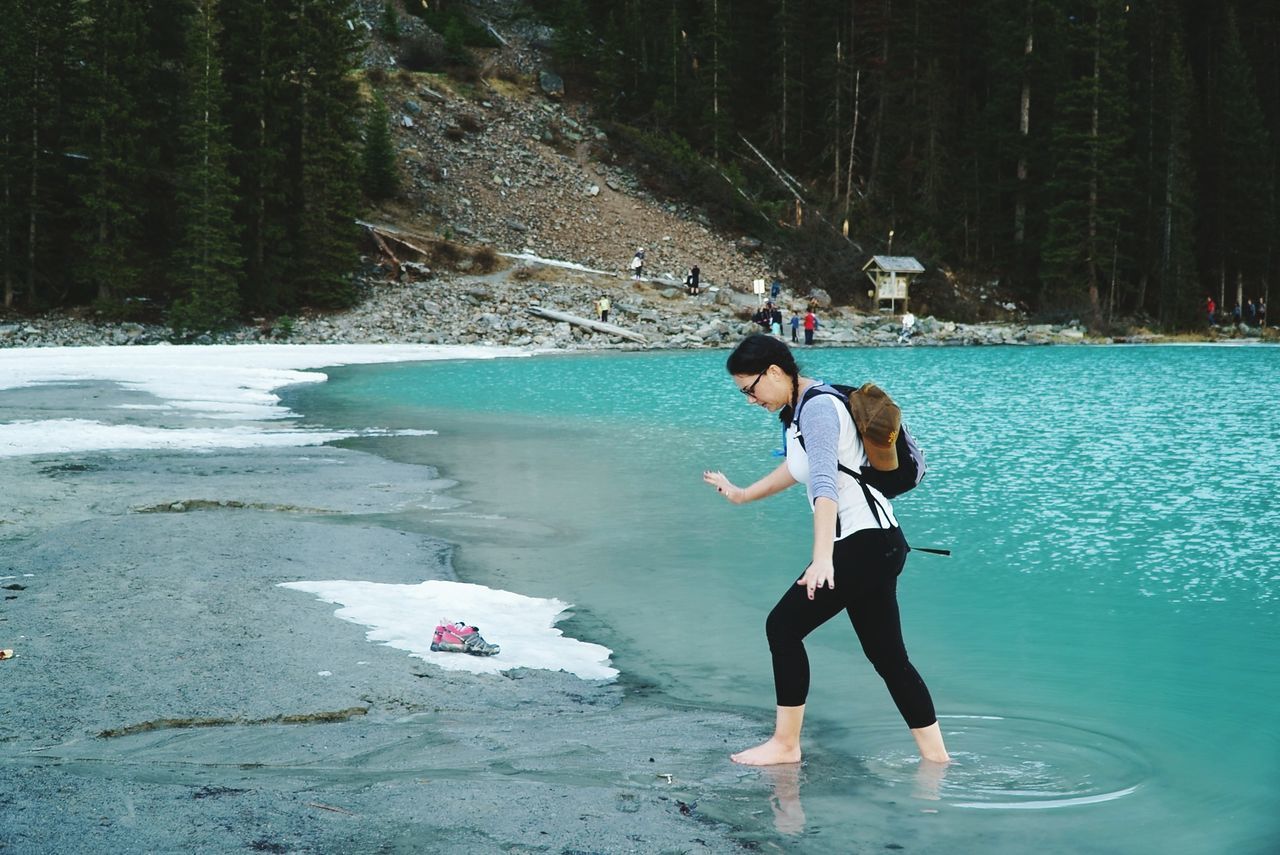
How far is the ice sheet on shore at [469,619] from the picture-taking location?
6.48m

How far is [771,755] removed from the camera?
192 inches

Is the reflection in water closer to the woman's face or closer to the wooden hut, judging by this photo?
the woman's face

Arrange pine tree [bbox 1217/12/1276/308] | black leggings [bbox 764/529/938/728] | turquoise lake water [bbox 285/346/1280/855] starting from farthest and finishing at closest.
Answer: pine tree [bbox 1217/12/1276/308], turquoise lake water [bbox 285/346/1280/855], black leggings [bbox 764/529/938/728]

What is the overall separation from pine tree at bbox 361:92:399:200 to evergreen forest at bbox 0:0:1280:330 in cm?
16

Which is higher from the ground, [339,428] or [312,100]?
[312,100]

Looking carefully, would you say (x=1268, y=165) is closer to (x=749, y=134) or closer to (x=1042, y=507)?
(x=749, y=134)

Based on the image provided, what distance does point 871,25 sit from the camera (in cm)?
7550

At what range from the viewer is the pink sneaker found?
21.2 ft

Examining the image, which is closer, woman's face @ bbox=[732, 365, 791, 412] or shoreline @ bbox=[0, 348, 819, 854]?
shoreline @ bbox=[0, 348, 819, 854]

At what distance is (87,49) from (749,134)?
47.5 metres

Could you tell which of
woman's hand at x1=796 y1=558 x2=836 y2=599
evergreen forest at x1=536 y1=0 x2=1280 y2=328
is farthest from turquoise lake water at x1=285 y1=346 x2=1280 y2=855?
evergreen forest at x1=536 y1=0 x2=1280 y2=328

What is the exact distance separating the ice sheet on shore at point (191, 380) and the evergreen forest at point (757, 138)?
863 cm

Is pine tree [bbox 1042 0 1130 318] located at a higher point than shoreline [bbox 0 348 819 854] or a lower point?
higher

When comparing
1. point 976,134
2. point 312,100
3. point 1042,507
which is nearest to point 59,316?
point 312,100
